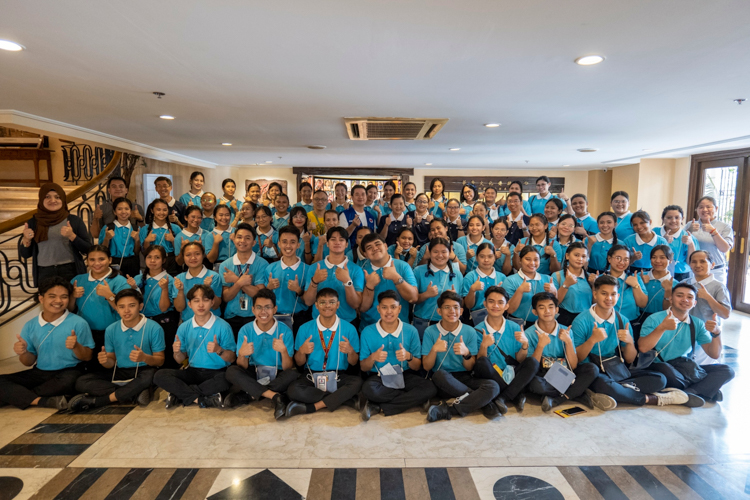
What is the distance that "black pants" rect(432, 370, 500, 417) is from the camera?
3.32m

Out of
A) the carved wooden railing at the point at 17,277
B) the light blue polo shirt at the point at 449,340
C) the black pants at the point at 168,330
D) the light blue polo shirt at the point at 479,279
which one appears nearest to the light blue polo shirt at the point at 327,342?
the light blue polo shirt at the point at 449,340

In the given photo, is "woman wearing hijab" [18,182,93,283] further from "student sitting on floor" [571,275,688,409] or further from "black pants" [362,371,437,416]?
"student sitting on floor" [571,275,688,409]

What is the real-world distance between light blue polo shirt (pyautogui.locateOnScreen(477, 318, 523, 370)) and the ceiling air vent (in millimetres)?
2309

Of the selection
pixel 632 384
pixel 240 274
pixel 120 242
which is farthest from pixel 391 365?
pixel 120 242

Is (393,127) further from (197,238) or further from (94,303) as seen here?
(94,303)

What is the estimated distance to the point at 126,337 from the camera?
360 cm

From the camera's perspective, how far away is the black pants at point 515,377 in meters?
3.41

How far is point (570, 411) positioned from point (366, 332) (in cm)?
174

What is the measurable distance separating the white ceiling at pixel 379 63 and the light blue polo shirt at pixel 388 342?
1933 mm

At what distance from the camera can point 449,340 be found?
137 inches

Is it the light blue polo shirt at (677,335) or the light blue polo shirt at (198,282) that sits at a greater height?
the light blue polo shirt at (198,282)

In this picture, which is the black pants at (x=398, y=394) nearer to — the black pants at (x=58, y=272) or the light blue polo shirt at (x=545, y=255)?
the light blue polo shirt at (x=545, y=255)

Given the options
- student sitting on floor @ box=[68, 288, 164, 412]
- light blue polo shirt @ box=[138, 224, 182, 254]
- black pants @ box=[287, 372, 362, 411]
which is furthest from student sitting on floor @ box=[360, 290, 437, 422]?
light blue polo shirt @ box=[138, 224, 182, 254]

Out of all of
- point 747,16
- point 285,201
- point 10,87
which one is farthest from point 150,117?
point 747,16
